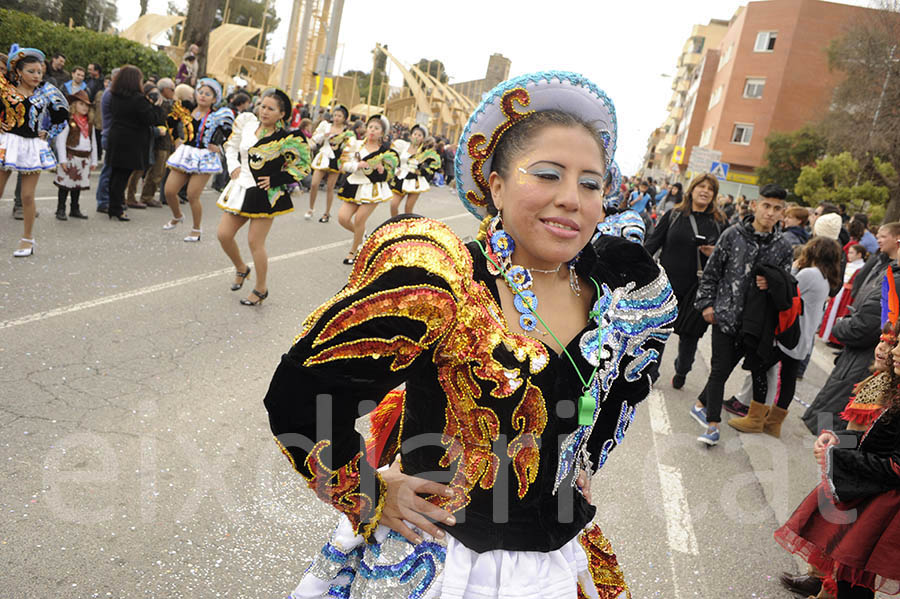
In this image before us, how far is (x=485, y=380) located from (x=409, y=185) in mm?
11260

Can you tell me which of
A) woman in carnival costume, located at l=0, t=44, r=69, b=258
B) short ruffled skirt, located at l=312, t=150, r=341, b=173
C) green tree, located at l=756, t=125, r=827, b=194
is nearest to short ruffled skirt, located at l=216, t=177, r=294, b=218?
woman in carnival costume, located at l=0, t=44, r=69, b=258

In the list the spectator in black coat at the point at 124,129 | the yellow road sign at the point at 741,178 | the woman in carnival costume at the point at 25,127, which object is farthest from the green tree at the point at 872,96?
the woman in carnival costume at the point at 25,127

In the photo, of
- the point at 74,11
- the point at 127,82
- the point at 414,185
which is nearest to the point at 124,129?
the point at 127,82

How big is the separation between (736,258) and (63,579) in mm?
5105

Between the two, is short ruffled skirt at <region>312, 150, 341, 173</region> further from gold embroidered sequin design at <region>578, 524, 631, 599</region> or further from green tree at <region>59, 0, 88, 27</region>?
green tree at <region>59, 0, 88, 27</region>

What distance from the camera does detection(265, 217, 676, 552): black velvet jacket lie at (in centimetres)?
135

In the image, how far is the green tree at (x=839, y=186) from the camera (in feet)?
72.9

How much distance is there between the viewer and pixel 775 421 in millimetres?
6207

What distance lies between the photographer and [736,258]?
5.73m

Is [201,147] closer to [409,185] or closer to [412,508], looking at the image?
[409,185]

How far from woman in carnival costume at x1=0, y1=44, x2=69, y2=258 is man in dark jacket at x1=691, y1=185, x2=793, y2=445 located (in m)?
6.62

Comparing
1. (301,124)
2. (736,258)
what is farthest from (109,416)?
(301,124)

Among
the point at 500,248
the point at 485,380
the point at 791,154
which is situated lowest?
the point at 485,380

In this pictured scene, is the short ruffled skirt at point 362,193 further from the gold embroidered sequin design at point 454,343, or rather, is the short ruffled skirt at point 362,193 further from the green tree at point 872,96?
the green tree at point 872,96
